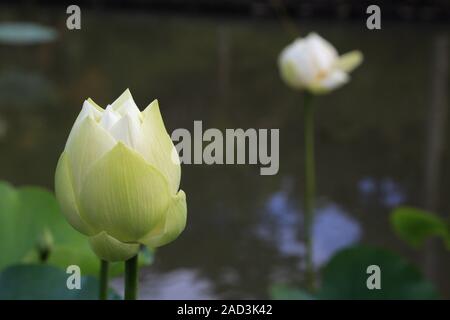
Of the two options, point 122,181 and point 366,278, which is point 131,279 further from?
point 366,278

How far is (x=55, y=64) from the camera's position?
3.33 meters

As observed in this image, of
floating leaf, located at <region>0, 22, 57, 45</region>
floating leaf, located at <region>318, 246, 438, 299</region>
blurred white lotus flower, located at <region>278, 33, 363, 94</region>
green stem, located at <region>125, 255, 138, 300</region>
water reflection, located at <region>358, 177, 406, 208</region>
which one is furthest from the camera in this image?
floating leaf, located at <region>0, 22, 57, 45</region>

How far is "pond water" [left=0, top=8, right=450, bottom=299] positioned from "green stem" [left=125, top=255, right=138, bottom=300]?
3.81ft

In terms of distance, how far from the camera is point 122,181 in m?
0.27

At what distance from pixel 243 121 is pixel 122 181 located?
2.35 metres

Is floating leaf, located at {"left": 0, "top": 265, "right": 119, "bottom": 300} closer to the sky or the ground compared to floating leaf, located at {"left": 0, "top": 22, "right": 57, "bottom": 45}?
closer to the ground

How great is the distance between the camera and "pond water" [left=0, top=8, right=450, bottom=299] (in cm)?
165

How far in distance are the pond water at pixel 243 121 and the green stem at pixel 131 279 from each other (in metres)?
1.16

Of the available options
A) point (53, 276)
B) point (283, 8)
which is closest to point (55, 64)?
point (283, 8)

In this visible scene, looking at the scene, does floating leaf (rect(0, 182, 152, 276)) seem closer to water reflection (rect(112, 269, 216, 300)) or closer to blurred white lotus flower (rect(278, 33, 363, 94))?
blurred white lotus flower (rect(278, 33, 363, 94))

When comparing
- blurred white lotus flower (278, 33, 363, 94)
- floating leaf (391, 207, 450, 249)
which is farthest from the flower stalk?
blurred white lotus flower (278, 33, 363, 94)

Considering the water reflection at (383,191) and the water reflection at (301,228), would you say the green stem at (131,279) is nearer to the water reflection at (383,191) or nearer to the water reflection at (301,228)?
the water reflection at (301,228)
